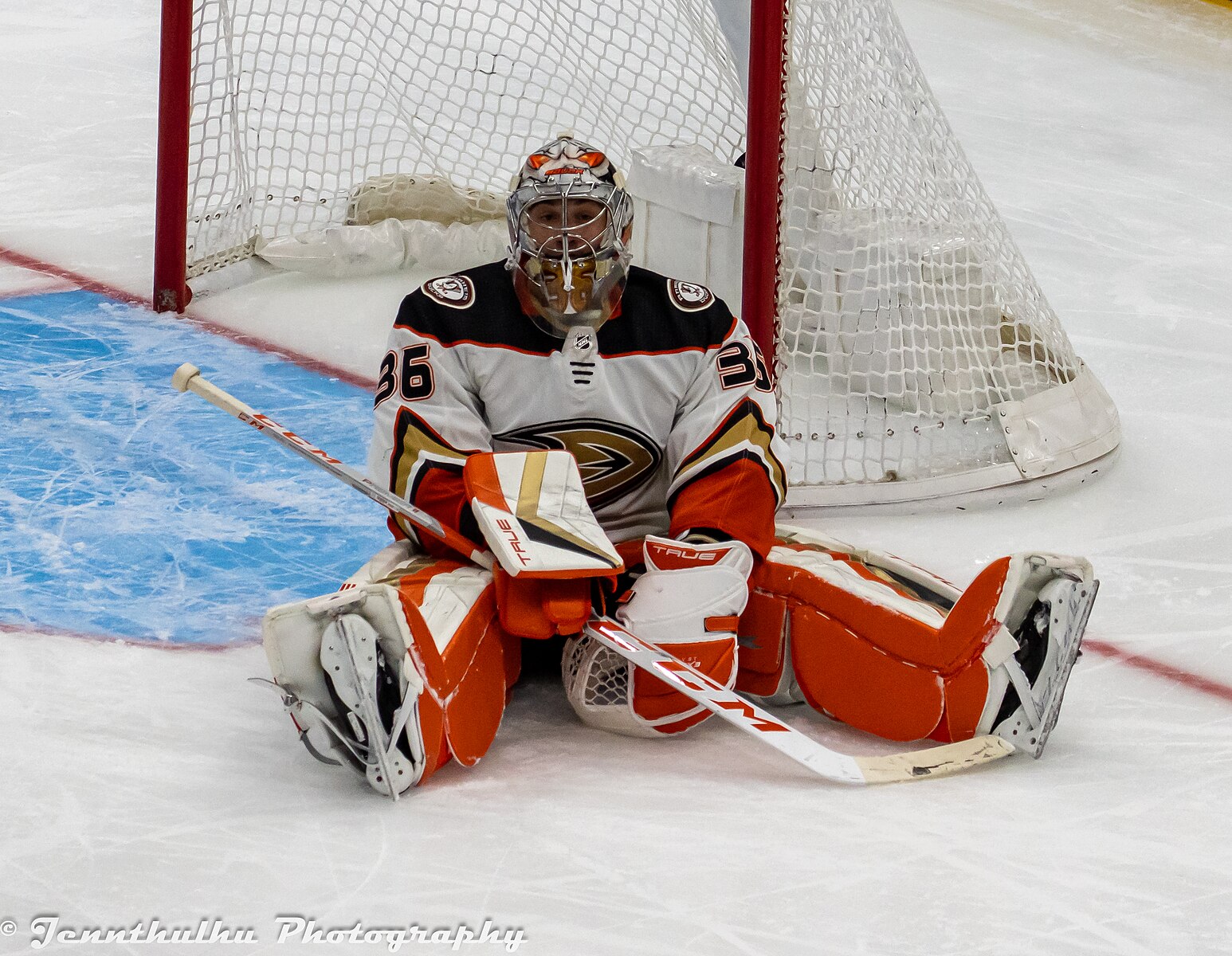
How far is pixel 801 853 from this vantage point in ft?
7.09

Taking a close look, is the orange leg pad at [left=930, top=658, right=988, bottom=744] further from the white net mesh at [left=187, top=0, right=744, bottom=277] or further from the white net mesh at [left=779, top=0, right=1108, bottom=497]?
the white net mesh at [left=187, top=0, right=744, bottom=277]

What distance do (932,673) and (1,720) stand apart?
1.38 meters

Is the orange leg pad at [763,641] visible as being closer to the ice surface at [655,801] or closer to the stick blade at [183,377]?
the ice surface at [655,801]

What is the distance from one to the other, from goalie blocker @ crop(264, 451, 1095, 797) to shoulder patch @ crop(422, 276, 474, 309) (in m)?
0.25

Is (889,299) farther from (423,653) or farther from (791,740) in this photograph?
(423,653)

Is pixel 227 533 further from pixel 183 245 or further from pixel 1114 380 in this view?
pixel 1114 380

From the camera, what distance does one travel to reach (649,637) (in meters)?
2.43

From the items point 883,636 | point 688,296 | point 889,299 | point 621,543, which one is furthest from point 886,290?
point 883,636

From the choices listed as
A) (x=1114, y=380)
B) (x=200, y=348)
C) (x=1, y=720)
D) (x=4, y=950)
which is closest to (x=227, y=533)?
(x=1, y=720)

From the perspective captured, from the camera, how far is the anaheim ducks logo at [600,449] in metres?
2.56

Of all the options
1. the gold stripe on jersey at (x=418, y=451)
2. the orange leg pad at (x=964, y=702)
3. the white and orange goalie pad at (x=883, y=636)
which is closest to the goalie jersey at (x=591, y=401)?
the gold stripe on jersey at (x=418, y=451)

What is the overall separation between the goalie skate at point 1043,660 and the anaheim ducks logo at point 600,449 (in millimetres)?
642

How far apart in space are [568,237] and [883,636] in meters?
0.75

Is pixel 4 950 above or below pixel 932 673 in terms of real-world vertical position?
below
